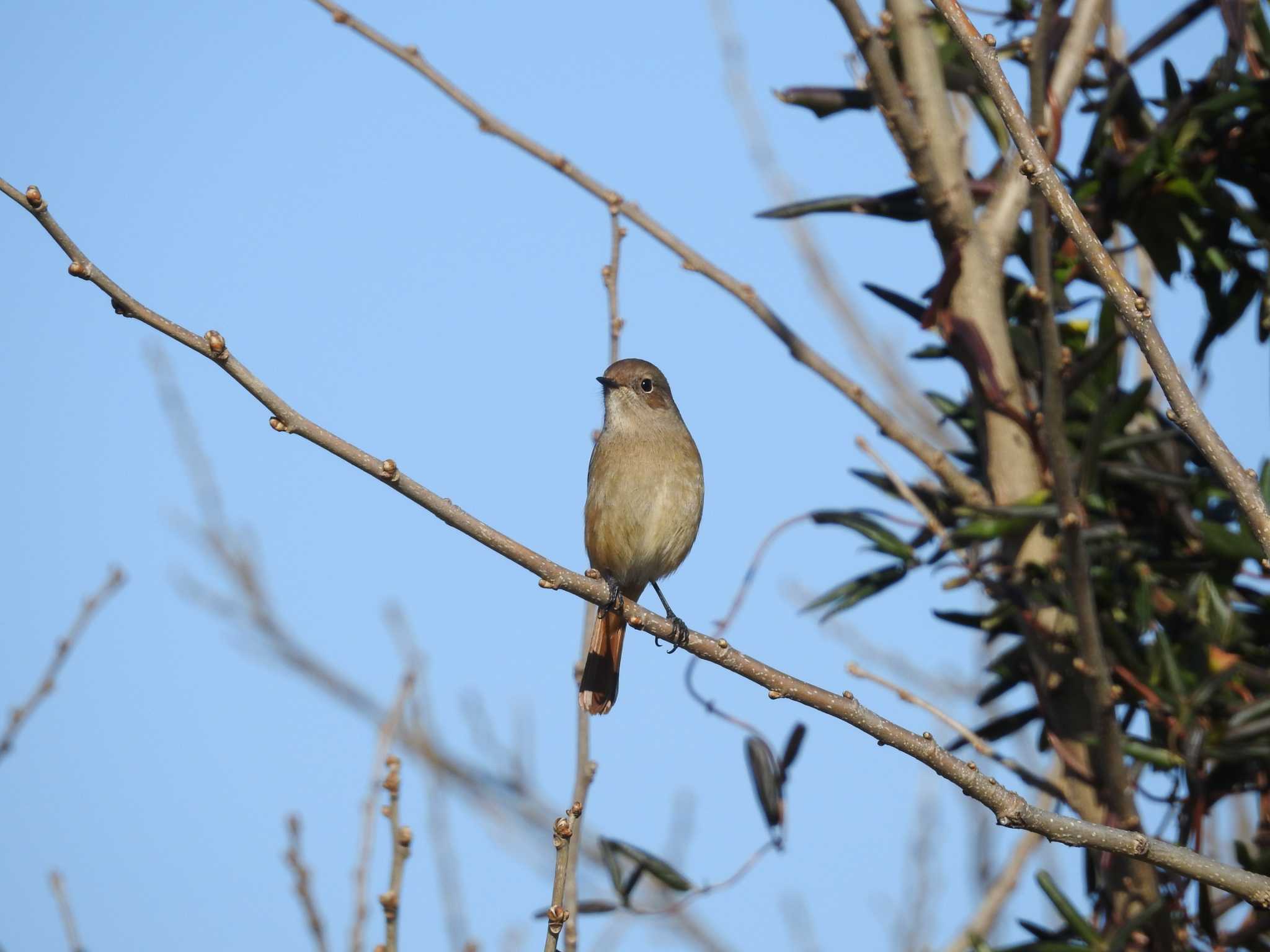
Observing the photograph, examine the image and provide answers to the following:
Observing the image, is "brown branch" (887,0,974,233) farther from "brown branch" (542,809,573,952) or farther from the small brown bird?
"brown branch" (542,809,573,952)

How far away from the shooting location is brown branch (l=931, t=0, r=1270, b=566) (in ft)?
6.86

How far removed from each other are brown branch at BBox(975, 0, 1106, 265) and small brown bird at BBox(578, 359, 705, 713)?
1.64m

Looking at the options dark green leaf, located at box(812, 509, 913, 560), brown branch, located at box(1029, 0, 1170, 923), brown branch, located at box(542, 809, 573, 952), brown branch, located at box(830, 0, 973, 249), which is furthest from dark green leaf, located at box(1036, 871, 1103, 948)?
brown branch, located at box(830, 0, 973, 249)

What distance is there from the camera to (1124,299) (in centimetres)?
211

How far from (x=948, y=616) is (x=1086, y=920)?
89 centimetres

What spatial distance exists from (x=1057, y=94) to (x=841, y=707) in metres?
2.25

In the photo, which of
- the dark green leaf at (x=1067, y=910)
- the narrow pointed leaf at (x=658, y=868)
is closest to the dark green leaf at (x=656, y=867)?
the narrow pointed leaf at (x=658, y=868)

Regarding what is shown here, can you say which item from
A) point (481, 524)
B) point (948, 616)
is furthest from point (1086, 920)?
point (481, 524)

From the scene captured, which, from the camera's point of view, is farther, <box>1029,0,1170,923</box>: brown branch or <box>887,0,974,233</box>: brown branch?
<box>887,0,974,233</box>: brown branch

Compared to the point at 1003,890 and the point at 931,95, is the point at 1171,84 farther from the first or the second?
the point at 1003,890

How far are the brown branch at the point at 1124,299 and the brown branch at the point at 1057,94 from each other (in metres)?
1.86

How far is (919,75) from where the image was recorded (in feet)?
13.4

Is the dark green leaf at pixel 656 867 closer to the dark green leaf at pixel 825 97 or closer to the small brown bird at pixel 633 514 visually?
the small brown bird at pixel 633 514

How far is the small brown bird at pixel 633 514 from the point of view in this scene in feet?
16.8
